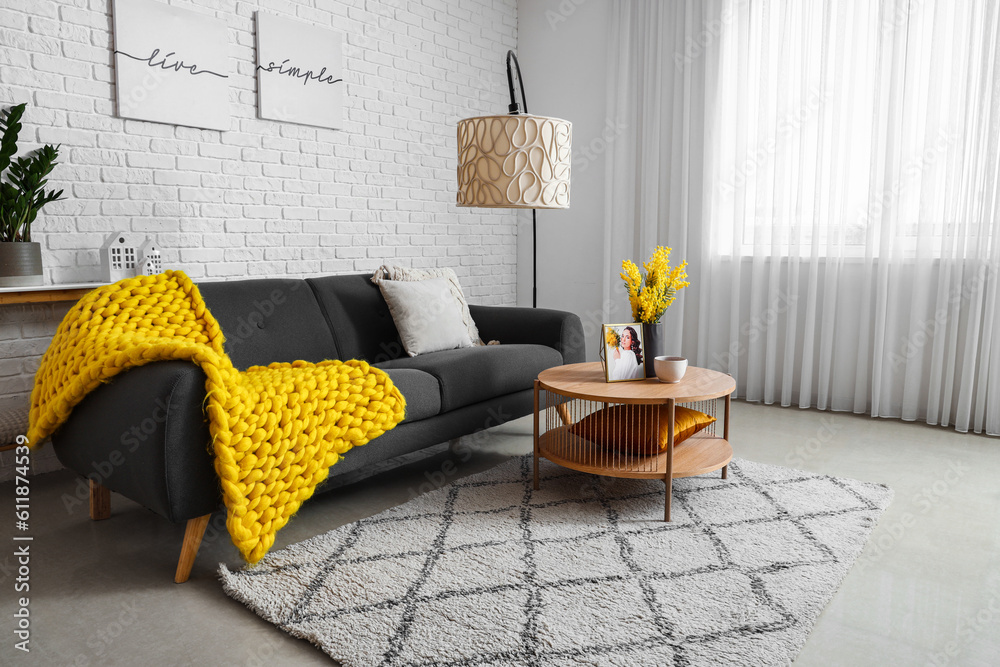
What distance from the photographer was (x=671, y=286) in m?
2.52

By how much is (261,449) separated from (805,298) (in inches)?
120

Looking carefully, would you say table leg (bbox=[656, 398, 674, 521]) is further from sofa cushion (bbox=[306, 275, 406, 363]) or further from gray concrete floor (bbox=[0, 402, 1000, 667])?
sofa cushion (bbox=[306, 275, 406, 363])

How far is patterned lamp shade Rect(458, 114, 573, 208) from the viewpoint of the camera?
2814 millimetres

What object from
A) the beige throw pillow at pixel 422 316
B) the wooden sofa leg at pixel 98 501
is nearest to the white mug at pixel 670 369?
the beige throw pillow at pixel 422 316

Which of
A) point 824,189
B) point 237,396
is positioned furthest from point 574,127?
point 237,396

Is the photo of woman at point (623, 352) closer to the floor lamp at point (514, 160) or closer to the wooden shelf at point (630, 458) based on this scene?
the wooden shelf at point (630, 458)

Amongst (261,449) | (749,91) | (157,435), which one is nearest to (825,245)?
(749,91)

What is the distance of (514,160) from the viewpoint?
2.82 m

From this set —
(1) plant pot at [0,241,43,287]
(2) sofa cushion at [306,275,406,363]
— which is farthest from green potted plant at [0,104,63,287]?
(2) sofa cushion at [306,275,406,363]

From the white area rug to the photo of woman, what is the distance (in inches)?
16.7

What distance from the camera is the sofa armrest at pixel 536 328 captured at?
129 inches

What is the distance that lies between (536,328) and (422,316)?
0.58 m

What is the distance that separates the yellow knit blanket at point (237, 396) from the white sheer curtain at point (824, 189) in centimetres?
245

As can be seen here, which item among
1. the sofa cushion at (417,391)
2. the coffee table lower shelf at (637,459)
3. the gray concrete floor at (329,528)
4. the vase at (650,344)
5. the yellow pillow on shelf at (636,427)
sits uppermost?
the vase at (650,344)
